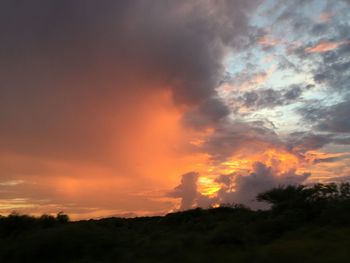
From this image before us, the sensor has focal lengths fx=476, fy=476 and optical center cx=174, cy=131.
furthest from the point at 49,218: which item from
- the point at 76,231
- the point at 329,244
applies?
the point at 329,244

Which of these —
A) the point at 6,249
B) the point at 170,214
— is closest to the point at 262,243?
the point at 6,249

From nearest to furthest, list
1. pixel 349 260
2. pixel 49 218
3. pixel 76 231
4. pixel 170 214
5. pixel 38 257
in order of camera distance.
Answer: pixel 349 260 → pixel 38 257 → pixel 76 231 → pixel 49 218 → pixel 170 214

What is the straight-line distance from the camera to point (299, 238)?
21609 mm

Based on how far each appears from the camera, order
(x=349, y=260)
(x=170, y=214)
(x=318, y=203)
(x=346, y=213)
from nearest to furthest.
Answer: (x=349, y=260), (x=346, y=213), (x=318, y=203), (x=170, y=214)

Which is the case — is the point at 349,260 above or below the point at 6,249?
below

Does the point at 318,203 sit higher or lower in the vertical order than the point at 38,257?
higher

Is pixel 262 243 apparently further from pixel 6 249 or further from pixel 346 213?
pixel 6 249

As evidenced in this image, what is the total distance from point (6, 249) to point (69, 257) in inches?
131

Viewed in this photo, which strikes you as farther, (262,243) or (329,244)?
(262,243)

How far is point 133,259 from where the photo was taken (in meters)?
18.8

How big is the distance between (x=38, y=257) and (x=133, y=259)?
483cm

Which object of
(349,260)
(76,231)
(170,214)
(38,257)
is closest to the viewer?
(349,260)

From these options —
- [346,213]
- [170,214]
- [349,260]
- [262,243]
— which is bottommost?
[349,260]

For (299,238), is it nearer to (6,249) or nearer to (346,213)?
(346,213)
